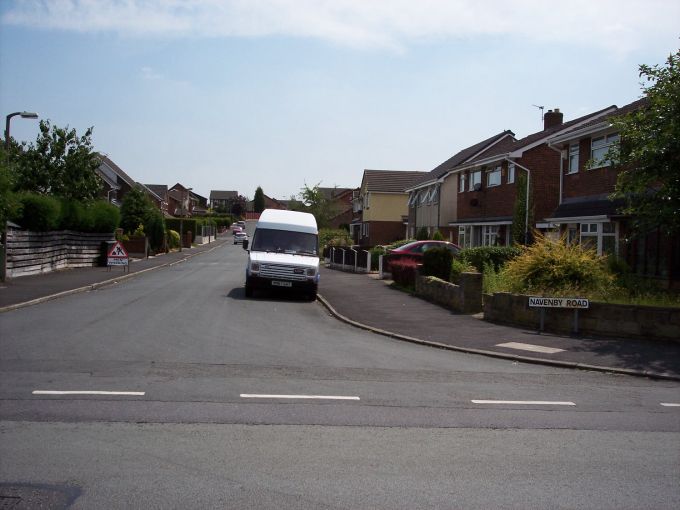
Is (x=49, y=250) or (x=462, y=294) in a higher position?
(x=49, y=250)

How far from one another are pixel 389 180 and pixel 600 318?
5142 cm

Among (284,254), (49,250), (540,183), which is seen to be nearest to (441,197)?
(540,183)

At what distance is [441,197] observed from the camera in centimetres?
4450

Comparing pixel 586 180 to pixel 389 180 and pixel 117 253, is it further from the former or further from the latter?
pixel 389 180

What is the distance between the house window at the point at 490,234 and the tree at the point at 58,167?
65.2ft

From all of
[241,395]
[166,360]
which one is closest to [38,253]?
[166,360]

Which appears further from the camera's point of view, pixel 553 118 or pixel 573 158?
pixel 553 118

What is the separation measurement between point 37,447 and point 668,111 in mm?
12631

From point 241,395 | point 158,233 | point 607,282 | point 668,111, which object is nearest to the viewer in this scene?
point 241,395

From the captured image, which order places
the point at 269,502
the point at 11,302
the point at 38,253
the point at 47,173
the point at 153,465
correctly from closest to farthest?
1. the point at 269,502
2. the point at 153,465
3. the point at 11,302
4. the point at 38,253
5. the point at 47,173

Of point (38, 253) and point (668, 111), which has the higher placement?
point (668, 111)

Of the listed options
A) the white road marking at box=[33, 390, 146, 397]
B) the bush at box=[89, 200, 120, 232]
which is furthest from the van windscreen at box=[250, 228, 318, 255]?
the bush at box=[89, 200, 120, 232]

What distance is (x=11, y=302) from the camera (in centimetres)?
1736

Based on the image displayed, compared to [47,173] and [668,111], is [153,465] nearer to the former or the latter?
[668,111]
